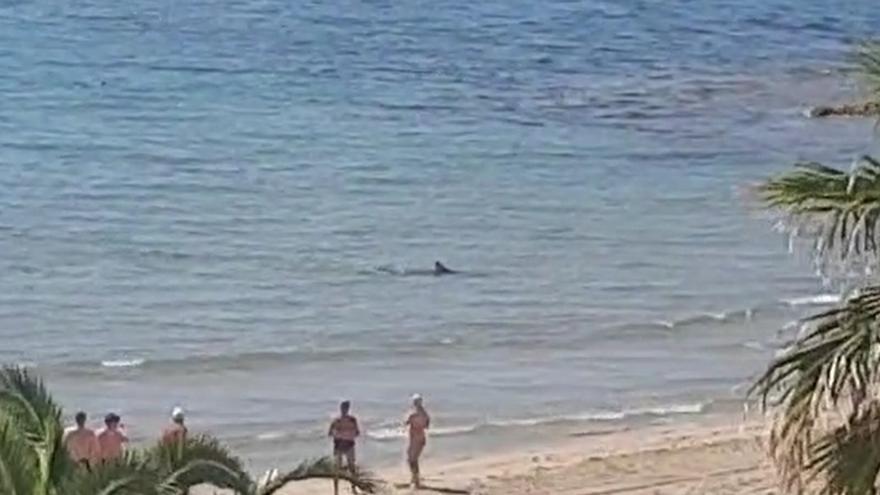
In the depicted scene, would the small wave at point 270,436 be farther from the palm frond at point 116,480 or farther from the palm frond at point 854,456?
the palm frond at point 854,456

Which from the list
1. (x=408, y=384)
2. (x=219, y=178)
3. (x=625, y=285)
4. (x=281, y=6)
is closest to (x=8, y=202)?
(x=219, y=178)

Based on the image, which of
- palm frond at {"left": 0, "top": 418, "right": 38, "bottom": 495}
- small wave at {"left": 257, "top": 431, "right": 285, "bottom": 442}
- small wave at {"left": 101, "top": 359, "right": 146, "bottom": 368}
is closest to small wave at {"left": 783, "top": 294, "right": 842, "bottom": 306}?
small wave at {"left": 101, "top": 359, "right": 146, "bottom": 368}

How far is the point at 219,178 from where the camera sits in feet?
122

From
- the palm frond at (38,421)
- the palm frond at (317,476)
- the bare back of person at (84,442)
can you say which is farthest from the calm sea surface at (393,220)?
the bare back of person at (84,442)

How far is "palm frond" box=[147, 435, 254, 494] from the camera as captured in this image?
34.5 feet

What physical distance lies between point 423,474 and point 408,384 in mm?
3745

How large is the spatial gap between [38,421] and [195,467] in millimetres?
765

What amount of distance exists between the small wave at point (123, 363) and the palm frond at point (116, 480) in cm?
1331

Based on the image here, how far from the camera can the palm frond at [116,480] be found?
978 cm

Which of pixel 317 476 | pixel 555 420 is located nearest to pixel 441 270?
pixel 555 420

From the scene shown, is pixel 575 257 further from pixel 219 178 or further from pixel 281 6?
pixel 281 6

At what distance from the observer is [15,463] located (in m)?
9.96

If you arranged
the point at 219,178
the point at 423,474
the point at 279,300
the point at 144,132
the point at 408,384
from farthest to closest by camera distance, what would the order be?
the point at 144,132, the point at 219,178, the point at 279,300, the point at 408,384, the point at 423,474

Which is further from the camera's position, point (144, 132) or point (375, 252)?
point (144, 132)
